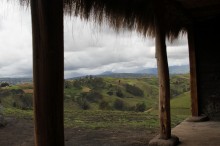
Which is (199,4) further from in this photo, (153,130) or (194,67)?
(153,130)

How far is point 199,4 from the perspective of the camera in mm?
7297

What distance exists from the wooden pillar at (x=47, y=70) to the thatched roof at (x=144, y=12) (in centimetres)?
87

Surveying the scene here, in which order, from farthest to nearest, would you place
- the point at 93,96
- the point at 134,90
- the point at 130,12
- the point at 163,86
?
the point at 134,90
the point at 93,96
the point at 130,12
the point at 163,86

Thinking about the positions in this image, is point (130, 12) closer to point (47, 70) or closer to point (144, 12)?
point (144, 12)

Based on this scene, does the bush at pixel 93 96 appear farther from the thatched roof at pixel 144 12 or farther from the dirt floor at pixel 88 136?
the thatched roof at pixel 144 12

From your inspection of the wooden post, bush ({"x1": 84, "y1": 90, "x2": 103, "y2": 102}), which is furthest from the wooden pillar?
bush ({"x1": 84, "y1": 90, "x2": 103, "y2": 102})

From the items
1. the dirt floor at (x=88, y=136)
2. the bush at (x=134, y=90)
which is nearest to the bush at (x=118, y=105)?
the bush at (x=134, y=90)

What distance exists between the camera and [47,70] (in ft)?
9.96

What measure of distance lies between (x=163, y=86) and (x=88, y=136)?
2.80 metres

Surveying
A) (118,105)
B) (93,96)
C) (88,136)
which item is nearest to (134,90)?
(118,105)

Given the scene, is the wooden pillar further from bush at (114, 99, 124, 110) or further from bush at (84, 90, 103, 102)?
bush at (114, 99, 124, 110)

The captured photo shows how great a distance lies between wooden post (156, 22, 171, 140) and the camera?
20.1 ft

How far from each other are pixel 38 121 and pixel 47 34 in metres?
0.78

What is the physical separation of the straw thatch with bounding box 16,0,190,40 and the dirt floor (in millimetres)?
2346
